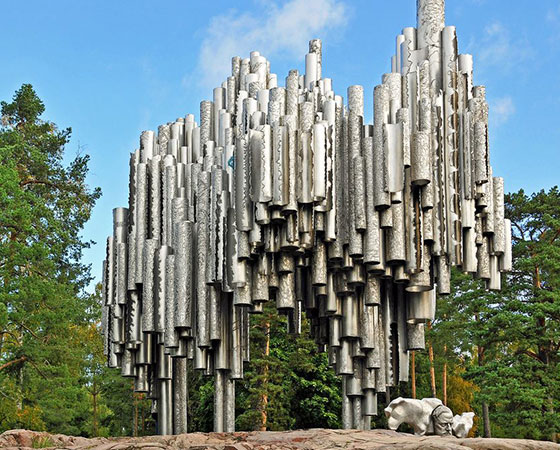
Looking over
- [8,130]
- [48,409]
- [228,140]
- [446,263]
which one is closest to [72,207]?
[8,130]

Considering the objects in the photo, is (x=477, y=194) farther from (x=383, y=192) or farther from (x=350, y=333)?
(x=350, y=333)

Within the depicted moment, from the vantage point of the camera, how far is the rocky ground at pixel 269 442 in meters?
9.44

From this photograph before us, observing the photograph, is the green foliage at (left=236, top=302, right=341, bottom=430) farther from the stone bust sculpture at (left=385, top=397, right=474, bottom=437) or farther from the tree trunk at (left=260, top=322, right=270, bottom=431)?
the stone bust sculpture at (left=385, top=397, right=474, bottom=437)

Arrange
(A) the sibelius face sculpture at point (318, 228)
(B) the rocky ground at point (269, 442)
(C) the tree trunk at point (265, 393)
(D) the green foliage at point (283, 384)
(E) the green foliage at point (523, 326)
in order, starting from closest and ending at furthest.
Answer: (B) the rocky ground at point (269, 442)
(A) the sibelius face sculpture at point (318, 228)
(E) the green foliage at point (523, 326)
(C) the tree trunk at point (265, 393)
(D) the green foliage at point (283, 384)

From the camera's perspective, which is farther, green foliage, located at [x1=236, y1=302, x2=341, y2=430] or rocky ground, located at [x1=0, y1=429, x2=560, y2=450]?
green foliage, located at [x1=236, y1=302, x2=341, y2=430]

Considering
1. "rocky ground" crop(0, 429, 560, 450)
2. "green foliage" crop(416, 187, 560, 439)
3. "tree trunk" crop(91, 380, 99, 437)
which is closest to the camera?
"rocky ground" crop(0, 429, 560, 450)

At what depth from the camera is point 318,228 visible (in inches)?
468

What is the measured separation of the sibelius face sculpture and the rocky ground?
5.64 ft

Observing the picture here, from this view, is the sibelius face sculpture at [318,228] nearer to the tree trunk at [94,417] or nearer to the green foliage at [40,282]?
the green foliage at [40,282]

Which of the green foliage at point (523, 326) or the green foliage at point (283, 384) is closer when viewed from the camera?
the green foliage at point (523, 326)

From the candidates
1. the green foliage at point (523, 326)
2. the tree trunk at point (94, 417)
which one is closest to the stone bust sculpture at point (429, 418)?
the green foliage at point (523, 326)

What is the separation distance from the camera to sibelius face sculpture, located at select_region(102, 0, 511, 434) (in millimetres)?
11828

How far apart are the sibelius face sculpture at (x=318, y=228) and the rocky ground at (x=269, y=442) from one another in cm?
172

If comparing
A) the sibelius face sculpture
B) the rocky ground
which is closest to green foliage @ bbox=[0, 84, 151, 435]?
the sibelius face sculpture
